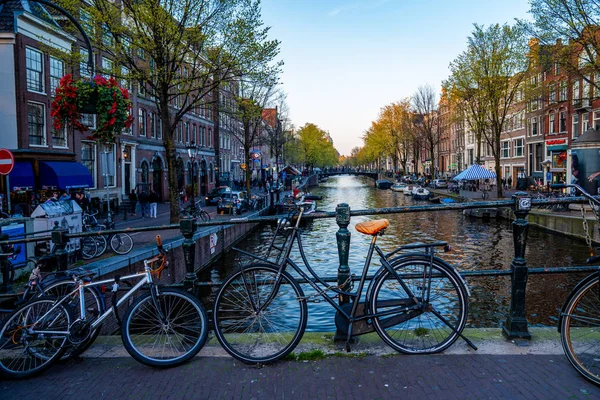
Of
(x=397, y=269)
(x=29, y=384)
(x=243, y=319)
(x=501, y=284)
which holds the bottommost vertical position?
(x=501, y=284)

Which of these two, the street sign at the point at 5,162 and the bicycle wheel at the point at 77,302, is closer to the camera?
the bicycle wheel at the point at 77,302

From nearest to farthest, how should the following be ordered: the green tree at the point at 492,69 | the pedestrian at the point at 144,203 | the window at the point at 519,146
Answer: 1. the pedestrian at the point at 144,203
2. the green tree at the point at 492,69
3. the window at the point at 519,146

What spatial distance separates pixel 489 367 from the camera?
3498 millimetres

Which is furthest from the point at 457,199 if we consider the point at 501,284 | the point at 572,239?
the point at 501,284

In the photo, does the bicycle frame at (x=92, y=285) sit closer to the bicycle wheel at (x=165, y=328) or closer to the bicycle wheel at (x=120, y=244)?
the bicycle wheel at (x=165, y=328)

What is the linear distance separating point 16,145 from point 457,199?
33.6m

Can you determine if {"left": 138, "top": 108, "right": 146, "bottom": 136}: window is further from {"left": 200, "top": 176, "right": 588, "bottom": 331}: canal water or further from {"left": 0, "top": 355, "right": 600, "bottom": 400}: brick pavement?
{"left": 0, "top": 355, "right": 600, "bottom": 400}: brick pavement

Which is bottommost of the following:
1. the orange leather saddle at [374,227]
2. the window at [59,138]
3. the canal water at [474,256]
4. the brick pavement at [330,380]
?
the canal water at [474,256]

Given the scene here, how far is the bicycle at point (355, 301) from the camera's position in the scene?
3.73 meters

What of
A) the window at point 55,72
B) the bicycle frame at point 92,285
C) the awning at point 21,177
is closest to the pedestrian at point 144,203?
the awning at point 21,177

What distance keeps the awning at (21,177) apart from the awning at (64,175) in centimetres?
69

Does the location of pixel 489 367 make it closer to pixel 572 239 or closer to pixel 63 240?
pixel 63 240

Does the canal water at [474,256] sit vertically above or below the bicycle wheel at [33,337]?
below

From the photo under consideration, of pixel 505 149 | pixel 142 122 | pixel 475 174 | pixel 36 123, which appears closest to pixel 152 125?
pixel 142 122
